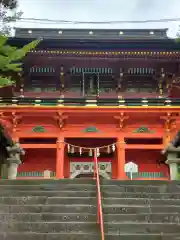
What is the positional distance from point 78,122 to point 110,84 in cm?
292

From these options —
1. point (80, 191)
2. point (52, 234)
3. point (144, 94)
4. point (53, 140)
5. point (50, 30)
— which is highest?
point (50, 30)

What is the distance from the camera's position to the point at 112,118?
54.2ft

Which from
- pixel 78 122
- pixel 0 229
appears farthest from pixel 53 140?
pixel 0 229

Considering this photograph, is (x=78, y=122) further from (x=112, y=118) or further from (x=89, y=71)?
(x=89, y=71)

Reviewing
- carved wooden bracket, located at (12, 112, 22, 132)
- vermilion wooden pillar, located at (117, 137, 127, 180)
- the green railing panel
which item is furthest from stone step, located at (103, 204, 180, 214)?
carved wooden bracket, located at (12, 112, 22, 132)

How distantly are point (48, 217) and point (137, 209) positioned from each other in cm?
199

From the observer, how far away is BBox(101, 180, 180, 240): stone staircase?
22.8 ft

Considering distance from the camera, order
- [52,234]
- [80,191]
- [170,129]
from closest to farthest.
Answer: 1. [52,234]
2. [80,191]
3. [170,129]

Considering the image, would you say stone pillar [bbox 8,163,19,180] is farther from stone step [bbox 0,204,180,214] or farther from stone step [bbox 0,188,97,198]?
stone step [bbox 0,204,180,214]

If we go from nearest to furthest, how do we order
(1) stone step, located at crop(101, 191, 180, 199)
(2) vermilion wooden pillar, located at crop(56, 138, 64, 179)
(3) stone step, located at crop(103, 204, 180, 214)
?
(3) stone step, located at crop(103, 204, 180, 214)
(1) stone step, located at crop(101, 191, 180, 199)
(2) vermilion wooden pillar, located at crop(56, 138, 64, 179)

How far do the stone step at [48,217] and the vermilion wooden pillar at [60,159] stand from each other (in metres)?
7.87

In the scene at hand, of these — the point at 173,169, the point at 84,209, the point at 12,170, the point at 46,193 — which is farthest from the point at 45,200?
the point at 173,169

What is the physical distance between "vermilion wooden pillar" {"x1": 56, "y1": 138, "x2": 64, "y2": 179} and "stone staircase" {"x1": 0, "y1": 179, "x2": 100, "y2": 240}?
6153mm

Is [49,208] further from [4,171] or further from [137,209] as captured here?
[4,171]
